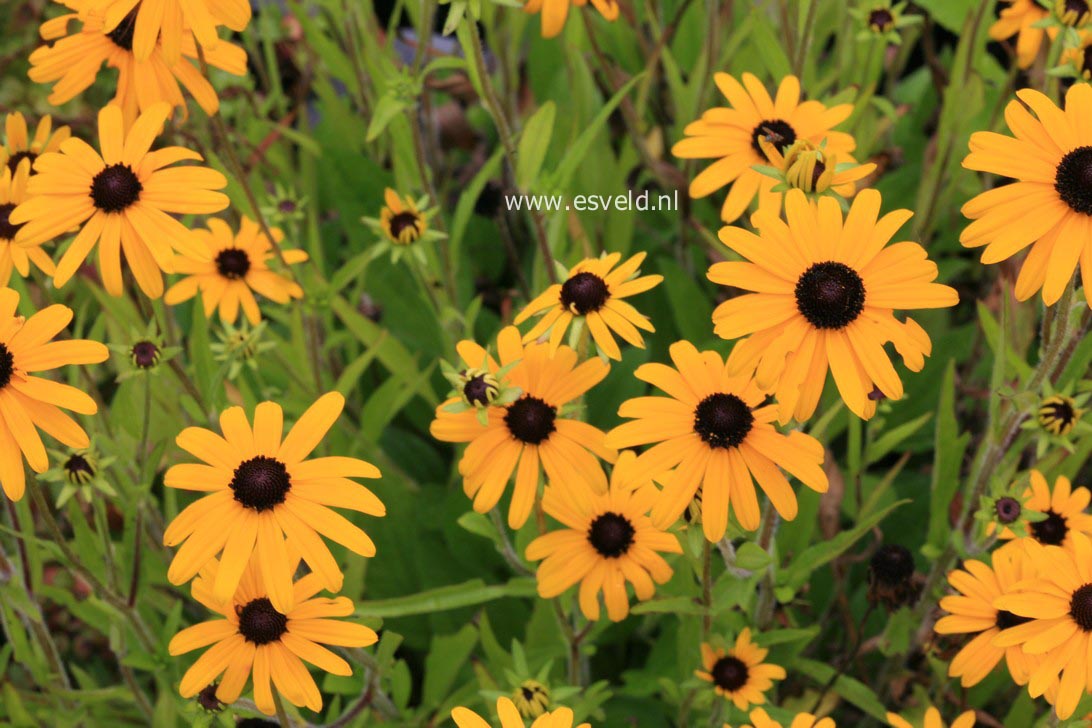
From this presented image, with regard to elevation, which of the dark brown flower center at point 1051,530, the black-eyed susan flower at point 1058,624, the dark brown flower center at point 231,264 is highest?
the dark brown flower center at point 231,264

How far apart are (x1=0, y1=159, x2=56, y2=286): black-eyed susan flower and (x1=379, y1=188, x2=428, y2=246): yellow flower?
0.36 meters

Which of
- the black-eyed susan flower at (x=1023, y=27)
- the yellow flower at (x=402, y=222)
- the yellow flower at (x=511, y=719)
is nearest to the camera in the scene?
the yellow flower at (x=511, y=719)

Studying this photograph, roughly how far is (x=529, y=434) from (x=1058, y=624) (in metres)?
0.46

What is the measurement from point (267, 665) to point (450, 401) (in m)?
0.26

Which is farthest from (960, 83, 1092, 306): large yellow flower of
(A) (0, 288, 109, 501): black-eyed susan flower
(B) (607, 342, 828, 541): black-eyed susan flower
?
(A) (0, 288, 109, 501): black-eyed susan flower

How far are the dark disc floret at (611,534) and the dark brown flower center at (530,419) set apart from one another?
0.12 metres

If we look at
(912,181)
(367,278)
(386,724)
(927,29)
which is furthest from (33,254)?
(927,29)

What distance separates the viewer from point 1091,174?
0.75 meters

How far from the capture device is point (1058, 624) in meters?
0.81

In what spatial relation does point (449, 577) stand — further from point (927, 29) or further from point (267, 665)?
point (927, 29)

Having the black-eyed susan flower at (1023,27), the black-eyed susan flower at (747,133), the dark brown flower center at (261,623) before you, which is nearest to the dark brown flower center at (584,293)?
the black-eyed susan flower at (747,133)

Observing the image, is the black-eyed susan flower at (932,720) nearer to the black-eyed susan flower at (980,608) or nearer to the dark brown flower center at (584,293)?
the black-eyed susan flower at (980,608)

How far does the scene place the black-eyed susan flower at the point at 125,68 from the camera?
1.04 meters

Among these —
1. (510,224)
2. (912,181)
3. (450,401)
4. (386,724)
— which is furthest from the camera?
(510,224)
